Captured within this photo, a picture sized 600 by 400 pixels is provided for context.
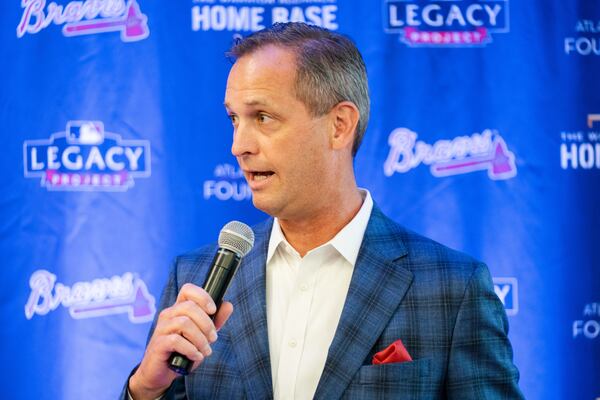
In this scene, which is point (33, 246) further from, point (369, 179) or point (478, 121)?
point (478, 121)

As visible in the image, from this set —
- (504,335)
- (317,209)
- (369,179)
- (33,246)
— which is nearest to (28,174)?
(33,246)

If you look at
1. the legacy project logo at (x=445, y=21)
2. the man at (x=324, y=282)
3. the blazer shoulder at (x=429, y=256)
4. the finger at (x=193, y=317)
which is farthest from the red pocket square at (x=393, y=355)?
the legacy project logo at (x=445, y=21)

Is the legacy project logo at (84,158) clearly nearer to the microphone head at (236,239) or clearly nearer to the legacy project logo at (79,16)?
the legacy project logo at (79,16)

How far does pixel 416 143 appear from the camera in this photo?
3.19 m

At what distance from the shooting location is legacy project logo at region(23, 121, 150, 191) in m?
3.10

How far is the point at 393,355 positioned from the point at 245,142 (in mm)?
591

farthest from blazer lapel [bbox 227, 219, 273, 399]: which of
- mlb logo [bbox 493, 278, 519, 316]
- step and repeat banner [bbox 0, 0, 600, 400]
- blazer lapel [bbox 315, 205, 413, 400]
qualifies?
mlb logo [bbox 493, 278, 519, 316]

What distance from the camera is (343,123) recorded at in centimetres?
206

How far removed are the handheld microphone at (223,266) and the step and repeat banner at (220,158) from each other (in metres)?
1.55

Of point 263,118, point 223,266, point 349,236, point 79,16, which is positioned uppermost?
point 79,16

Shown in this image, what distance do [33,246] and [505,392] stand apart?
6.33ft

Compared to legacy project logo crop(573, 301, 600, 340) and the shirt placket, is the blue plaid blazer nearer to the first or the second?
the shirt placket

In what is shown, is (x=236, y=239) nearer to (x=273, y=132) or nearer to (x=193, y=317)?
(x=193, y=317)

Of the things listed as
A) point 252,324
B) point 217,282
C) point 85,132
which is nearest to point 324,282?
point 252,324
